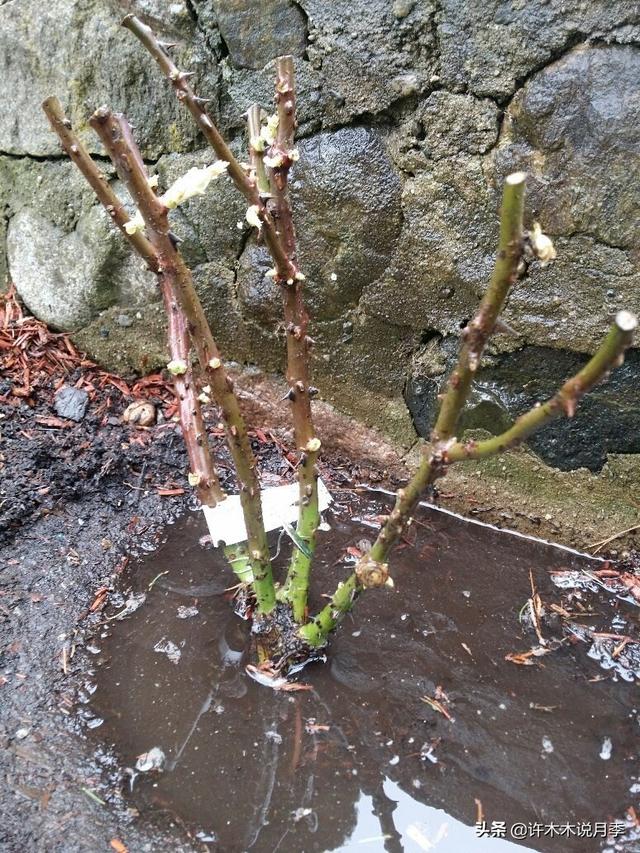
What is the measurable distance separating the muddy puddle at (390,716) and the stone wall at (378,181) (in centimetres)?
51

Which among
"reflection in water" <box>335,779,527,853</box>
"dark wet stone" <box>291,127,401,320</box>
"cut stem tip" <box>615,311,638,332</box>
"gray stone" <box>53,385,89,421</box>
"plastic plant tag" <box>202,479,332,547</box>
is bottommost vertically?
"reflection in water" <box>335,779,527,853</box>

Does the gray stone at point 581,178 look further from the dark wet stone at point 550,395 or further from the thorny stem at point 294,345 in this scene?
the thorny stem at point 294,345

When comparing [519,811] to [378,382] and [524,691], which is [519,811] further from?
[378,382]

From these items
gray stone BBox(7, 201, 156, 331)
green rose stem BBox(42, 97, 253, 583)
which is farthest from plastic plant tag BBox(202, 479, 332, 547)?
gray stone BBox(7, 201, 156, 331)

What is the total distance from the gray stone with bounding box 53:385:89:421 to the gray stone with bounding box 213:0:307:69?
3.72ft

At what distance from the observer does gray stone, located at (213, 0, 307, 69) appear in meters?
1.80

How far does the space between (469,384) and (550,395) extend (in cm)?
92

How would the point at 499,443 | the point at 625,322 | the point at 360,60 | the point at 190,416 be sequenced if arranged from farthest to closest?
1. the point at 360,60
2. the point at 190,416
3. the point at 499,443
4. the point at 625,322

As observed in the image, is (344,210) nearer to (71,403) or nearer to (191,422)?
(191,422)

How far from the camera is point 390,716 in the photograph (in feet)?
4.80

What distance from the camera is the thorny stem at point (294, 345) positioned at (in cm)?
127

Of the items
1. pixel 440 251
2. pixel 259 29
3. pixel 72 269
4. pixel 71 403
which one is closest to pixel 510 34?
pixel 440 251

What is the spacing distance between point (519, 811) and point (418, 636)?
437 mm

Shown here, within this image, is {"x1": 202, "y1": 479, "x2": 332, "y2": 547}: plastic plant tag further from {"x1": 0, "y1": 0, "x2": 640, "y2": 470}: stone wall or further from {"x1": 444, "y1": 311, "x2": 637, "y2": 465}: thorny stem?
{"x1": 444, "y1": 311, "x2": 637, "y2": 465}: thorny stem
